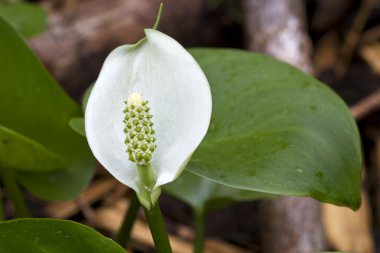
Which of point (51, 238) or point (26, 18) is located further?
point (26, 18)

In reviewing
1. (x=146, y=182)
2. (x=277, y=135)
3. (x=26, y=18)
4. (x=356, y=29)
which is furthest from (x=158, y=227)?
(x=356, y=29)

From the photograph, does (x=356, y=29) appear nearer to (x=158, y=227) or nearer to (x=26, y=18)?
(x=26, y=18)

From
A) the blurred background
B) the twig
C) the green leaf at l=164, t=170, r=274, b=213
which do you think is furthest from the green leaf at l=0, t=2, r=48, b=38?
the twig

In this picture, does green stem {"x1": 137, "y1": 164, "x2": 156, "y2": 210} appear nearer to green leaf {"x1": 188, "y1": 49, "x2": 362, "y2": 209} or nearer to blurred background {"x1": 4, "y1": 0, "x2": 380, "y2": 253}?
green leaf {"x1": 188, "y1": 49, "x2": 362, "y2": 209}

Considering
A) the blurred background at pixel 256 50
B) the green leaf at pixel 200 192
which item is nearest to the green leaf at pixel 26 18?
the blurred background at pixel 256 50

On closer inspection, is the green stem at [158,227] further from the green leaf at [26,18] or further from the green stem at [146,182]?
the green leaf at [26,18]
